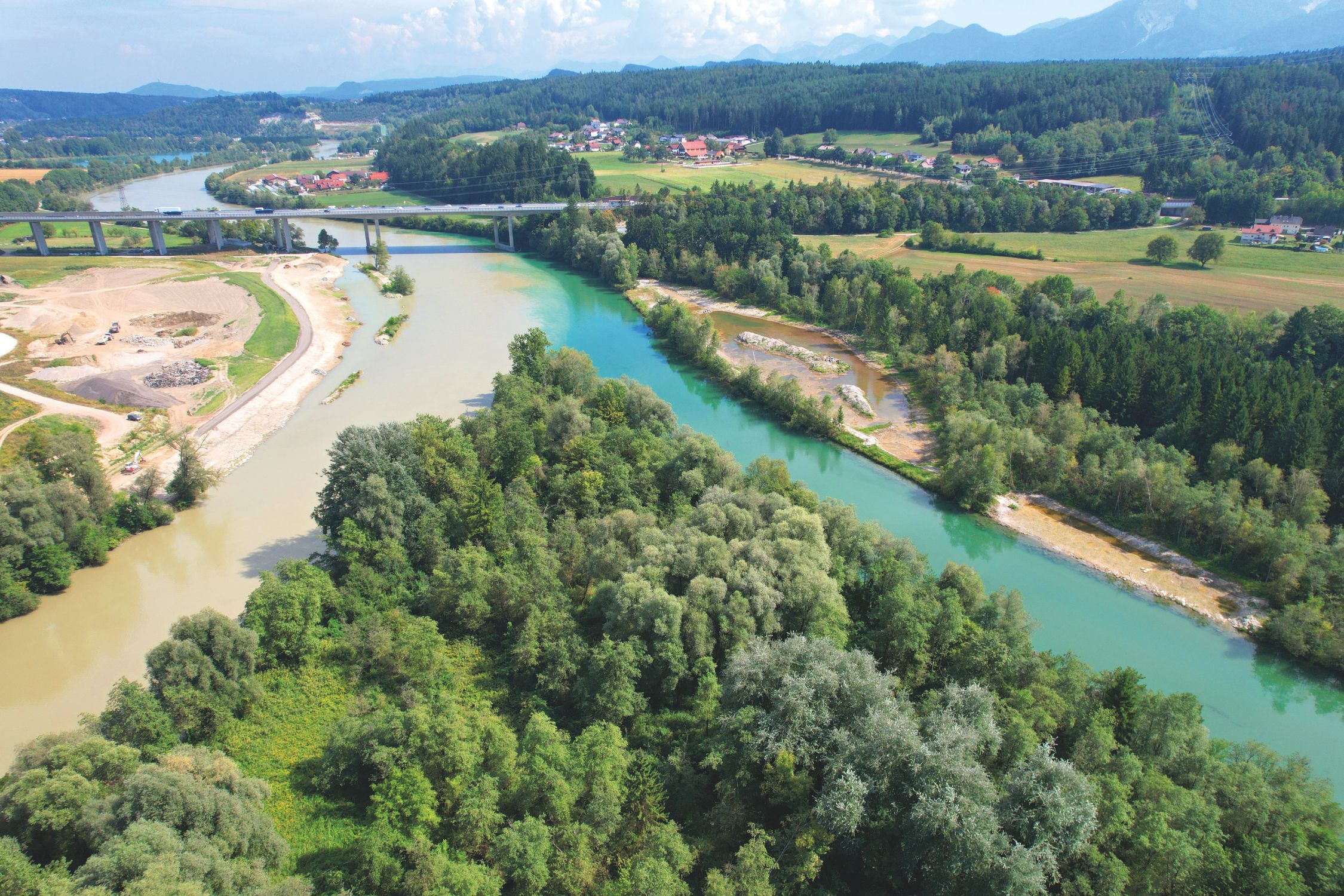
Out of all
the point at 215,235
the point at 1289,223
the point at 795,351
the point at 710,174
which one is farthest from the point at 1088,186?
the point at 215,235

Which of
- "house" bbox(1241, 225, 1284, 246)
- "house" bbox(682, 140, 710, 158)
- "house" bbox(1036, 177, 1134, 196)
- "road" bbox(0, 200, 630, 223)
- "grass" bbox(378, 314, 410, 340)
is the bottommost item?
"grass" bbox(378, 314, 410, 340)

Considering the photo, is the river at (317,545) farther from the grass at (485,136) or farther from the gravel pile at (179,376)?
the grass at (485,136)

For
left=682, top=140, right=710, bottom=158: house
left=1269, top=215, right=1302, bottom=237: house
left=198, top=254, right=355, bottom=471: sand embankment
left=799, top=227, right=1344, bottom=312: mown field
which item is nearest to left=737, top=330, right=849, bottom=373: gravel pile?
→ left=799, top=227, right=1344, bottom=312: mown field

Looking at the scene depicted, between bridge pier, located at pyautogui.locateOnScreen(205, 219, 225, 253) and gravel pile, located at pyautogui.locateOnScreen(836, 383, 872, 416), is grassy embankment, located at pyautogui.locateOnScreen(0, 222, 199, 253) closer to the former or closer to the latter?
bridge pier, located at pyautogui.locateOnScreen(205, 219, 225, 253)

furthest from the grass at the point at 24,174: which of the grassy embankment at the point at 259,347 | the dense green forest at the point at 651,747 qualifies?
the dense green forest at the point at 651,747

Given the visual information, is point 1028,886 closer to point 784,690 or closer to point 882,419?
point 784,690

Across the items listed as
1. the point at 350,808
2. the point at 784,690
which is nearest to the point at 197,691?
the point at 350,808

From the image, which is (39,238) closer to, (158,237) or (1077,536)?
(158,237)
